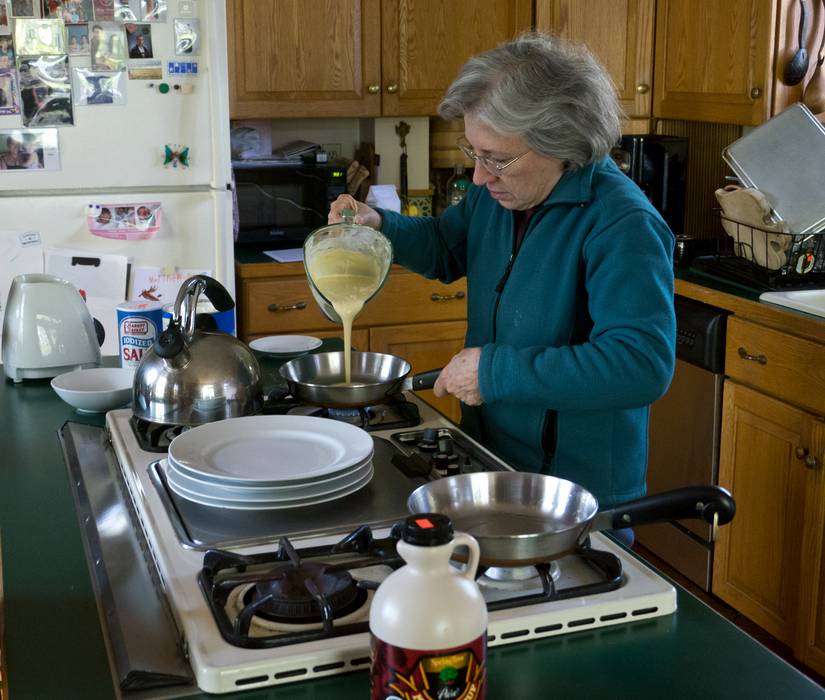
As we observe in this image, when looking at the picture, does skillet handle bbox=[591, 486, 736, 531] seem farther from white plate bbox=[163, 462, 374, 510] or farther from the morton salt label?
the morton salt label

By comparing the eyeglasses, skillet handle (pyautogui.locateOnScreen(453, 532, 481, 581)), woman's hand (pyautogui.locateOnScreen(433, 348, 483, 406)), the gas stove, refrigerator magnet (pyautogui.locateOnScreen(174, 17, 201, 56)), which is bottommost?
the gas stove

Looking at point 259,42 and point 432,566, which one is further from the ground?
point 259,42

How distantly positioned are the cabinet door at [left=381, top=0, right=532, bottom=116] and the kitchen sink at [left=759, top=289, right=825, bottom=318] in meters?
1.53

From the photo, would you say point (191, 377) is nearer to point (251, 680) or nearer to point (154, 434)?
point (154, 434)

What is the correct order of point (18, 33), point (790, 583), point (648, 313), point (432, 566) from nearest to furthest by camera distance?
point (432, 566) < point (648, 313) < point (790, 583) < point (18, 33)

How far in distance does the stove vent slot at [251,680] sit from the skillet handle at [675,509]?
37 centimetres

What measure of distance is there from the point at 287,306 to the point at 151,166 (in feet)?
2.00

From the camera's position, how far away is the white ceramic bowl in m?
1.85

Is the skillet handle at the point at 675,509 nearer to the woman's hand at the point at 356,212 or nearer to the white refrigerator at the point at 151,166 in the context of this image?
the woman's hand at the point at 356,212

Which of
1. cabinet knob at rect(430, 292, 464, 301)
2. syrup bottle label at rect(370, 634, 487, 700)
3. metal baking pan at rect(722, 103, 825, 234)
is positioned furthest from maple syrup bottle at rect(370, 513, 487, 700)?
cabinet knob at rect(430, 292, 464, 301)

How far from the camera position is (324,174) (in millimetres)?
3742

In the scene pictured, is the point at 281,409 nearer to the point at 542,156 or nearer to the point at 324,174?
the point at 542,156

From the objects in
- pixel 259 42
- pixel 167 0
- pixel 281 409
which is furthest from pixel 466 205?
pixel 259 42

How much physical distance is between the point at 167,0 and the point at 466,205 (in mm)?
1558
